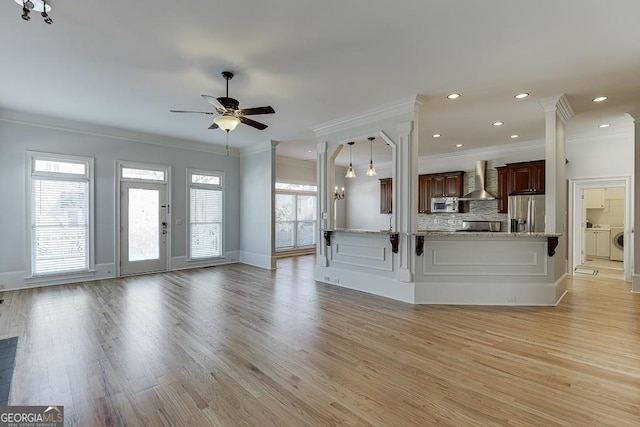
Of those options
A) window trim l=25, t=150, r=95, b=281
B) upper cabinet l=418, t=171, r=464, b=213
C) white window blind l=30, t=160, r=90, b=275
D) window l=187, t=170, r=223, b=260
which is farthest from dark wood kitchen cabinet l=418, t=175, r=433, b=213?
white window blind l=30, t=160, r=90, b=275

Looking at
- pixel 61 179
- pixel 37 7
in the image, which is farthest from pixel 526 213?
pixel 61 179

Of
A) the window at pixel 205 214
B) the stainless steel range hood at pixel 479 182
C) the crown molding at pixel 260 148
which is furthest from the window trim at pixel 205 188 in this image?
the stainless steel range hood at pixel 479 182

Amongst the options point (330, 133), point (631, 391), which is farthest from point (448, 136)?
point (631, 391)

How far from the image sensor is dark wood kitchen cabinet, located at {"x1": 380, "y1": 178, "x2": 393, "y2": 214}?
963 centimetres

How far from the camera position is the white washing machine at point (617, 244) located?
8196mm

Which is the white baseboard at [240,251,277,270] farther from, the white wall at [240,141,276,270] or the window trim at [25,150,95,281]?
the window trim at [25,150,95,281]

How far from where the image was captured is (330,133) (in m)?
5.74

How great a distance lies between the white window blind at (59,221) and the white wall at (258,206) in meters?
3.26

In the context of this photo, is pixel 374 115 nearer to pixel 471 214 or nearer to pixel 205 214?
pixel 471 214

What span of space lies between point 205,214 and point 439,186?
6.16m

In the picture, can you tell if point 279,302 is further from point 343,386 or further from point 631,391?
point 631,391

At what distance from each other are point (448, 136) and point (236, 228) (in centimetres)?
556

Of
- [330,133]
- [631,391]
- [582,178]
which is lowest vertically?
[631,391]

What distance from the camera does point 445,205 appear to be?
26.8 ft
